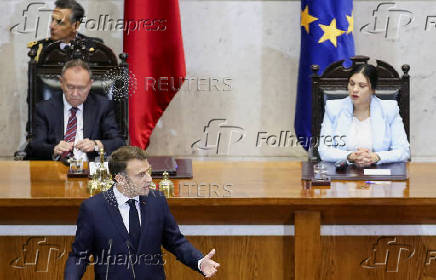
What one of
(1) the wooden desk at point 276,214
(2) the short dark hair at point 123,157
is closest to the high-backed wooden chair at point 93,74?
(1) the wooden desk at point 276,214

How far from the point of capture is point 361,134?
4.45m

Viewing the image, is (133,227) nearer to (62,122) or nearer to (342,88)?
(62,122)

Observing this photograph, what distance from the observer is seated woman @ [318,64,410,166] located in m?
4.39

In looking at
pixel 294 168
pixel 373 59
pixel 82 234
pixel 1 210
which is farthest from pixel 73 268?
pixel 373 59

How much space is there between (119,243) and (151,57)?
2.74m

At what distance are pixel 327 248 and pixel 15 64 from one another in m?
3.52

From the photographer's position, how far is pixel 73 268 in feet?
9.32

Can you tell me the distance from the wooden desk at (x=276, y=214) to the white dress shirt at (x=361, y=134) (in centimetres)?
79

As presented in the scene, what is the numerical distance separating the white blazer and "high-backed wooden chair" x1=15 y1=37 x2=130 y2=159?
48.7 inches

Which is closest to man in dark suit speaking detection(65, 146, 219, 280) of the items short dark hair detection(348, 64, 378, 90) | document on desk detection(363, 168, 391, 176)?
document on desk detection(363, 168, 391, 176)

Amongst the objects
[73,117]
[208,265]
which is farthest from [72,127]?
[208,265]

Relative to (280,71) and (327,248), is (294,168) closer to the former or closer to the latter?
(327,248)

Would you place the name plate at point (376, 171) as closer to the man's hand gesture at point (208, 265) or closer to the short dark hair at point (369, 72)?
the short dark hair at point (369, 72)

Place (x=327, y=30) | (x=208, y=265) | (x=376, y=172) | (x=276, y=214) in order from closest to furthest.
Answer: (x=208, y=265) → (x=276, y=214) → (x=376, y=172) → (x=327, y=30)
